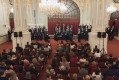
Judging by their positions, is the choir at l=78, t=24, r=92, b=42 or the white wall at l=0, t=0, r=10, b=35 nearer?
the choir at l=78, t=24, r=92, b=42

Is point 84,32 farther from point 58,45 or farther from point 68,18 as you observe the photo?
point 68,18

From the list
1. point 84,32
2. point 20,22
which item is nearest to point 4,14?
point 20,22

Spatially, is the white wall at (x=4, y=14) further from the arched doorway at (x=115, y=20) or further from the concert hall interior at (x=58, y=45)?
the arched doorway at (x=115, y=20)

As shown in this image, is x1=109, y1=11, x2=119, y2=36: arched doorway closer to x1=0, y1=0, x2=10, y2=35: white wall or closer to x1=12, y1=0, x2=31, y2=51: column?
x1=12, y1=0, x2=31, y2=51: column

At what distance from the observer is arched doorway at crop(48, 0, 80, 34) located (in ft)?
68.9

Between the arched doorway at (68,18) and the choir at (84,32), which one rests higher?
the arched doorway at (68,18)

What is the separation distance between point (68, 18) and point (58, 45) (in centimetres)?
834

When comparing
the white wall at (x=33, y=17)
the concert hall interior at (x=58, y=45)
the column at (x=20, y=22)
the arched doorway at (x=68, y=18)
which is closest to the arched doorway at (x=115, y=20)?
the concert hall interior at (x=58, y=45)

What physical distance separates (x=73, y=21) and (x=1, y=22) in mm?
9728

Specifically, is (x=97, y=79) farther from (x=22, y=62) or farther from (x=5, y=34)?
(x=5, y=34)

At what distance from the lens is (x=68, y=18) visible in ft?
70.8

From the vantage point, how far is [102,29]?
11.4 metres

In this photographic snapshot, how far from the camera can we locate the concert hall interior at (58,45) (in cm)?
624

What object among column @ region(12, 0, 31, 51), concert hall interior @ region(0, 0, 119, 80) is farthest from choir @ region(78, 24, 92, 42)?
column @ region(12, 0, 31, 51)
